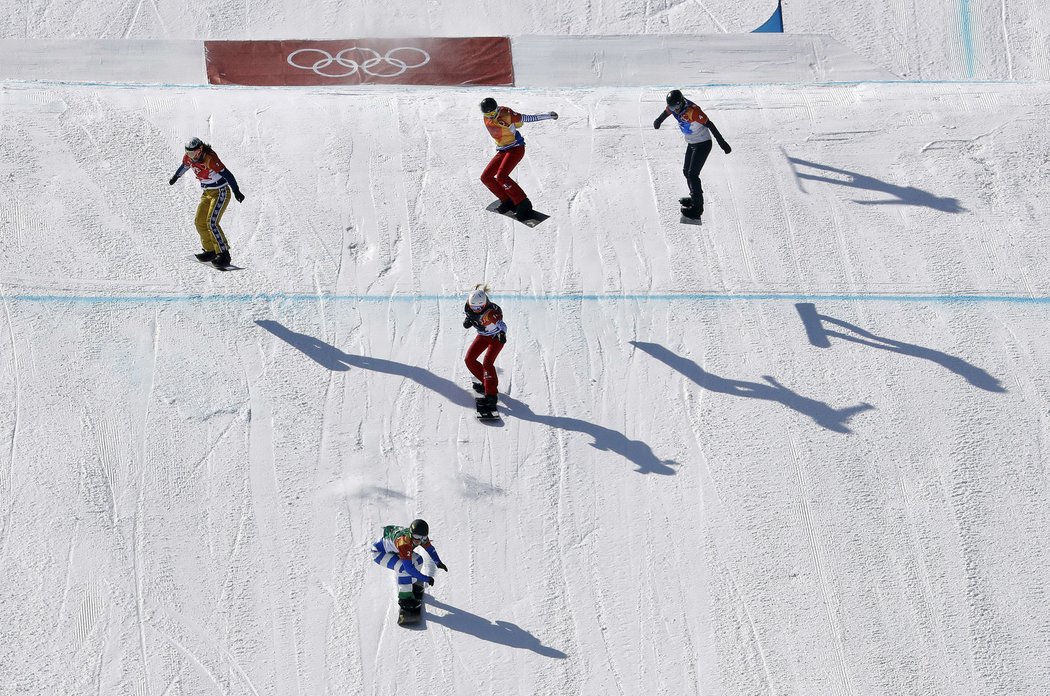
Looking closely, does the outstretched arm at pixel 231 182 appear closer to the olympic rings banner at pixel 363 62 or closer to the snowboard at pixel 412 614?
the olympic rings banner at pixel 363 62

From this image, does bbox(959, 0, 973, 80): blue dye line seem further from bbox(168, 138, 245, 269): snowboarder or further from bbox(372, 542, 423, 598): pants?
bbox(372, 542, 423, 598): pants

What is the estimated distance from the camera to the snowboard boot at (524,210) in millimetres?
13516

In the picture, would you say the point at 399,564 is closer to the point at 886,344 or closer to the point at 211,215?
the point at 211,215

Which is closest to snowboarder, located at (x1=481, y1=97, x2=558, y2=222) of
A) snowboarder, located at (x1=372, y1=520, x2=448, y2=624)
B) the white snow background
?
the white snow background

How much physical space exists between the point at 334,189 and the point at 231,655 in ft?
19.1

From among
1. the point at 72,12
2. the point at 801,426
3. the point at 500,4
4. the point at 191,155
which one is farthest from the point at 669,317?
the point at 72,12

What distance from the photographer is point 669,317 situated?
12719 millimetres

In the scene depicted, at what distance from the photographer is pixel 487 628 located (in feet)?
33.9

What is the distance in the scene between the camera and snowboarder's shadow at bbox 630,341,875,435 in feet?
39.0

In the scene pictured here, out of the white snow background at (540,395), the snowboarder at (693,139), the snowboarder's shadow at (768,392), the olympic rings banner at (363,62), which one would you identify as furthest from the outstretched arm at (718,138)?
the olympic rings banner at (363,62)

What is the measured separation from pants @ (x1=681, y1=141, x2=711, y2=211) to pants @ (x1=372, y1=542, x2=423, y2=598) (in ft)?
18.1

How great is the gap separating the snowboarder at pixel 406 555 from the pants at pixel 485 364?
6.74 feet

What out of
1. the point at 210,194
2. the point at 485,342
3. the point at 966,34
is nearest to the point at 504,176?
the point at 485,342

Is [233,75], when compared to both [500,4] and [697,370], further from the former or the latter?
[697,370]
